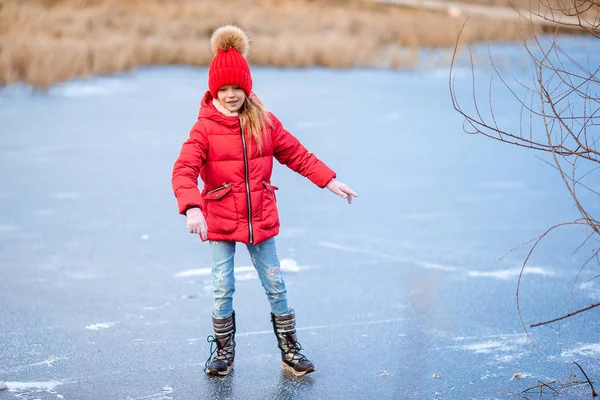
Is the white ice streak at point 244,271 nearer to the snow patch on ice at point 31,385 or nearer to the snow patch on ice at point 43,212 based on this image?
the snow patch on ice at point 31,385

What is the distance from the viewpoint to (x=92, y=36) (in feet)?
60.0

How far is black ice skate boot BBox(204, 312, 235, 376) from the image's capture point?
4264mm

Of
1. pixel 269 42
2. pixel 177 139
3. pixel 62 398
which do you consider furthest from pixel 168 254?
pixel 269 42

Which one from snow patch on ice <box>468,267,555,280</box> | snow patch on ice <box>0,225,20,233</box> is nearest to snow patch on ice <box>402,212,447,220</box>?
snow patch on ice <box>468,267,555,280</box>

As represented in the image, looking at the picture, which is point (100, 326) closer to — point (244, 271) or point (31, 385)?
point (31, 385)

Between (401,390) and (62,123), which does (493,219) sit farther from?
(62,123)

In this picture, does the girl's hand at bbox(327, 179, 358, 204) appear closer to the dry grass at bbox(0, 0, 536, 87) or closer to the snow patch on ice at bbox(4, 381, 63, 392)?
the snow patch on ice at bbox(4, 381, 63, 392)

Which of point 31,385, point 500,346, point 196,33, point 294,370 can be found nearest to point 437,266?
point 500,346

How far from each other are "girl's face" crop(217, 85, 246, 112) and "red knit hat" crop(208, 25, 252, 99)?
0.03 metres

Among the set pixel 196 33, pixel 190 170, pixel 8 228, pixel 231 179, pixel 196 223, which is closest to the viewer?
pixel 196 223

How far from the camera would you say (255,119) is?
4227 millimetres

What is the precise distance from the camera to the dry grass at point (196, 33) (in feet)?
49.0

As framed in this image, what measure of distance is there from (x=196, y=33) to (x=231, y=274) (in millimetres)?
15834

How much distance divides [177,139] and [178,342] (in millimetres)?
5926
